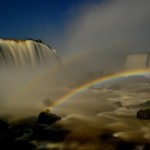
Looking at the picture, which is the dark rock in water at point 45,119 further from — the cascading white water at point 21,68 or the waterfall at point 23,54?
the waterfall at point 23,54

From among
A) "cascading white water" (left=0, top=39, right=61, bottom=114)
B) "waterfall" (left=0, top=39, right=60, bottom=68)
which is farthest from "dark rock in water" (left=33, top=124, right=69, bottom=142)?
"waterfall" (left=0, top=39, right=60, bottom=68)

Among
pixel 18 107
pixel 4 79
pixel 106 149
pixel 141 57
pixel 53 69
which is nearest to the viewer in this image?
pixel 106 149

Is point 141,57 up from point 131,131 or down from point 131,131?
up

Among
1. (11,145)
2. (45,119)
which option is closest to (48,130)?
(45,119)

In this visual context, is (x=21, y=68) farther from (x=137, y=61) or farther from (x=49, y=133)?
(x=137, y=61)

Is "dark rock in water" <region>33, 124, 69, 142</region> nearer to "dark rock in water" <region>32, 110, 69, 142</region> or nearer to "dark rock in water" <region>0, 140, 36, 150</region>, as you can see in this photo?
"dark rock in water" <region>32, 110, 69, 142</region>

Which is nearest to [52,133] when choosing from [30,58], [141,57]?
[30,58]

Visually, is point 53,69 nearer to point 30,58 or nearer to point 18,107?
point 30,58
